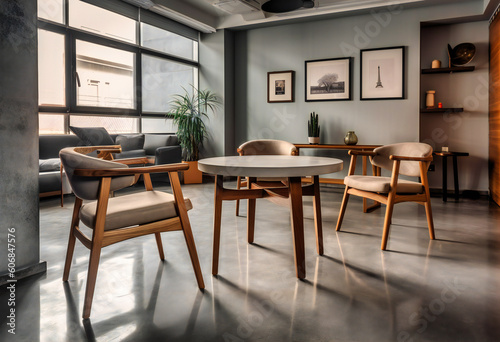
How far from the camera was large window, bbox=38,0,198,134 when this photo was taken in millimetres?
5012

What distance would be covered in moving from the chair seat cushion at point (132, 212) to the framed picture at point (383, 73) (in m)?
4.71

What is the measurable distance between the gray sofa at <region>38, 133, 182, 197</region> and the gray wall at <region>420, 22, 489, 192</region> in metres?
4.12

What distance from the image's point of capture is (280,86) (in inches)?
260

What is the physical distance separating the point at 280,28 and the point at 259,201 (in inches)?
140

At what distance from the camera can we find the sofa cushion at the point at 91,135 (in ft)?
16.9

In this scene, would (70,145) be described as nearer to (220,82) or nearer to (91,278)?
(220,82)

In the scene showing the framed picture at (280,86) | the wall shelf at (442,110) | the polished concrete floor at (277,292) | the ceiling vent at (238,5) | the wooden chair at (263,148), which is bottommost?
the polished concrete floor at (277,292)

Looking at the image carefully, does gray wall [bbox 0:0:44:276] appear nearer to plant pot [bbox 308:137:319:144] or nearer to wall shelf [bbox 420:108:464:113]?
plant pot [bbox 308:137:319:144]

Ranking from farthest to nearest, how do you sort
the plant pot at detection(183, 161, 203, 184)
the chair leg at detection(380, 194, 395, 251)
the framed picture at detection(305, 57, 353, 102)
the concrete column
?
the concrete column < the plant pot at detection(183, 161, 203, 184) < the framed picture at detection(305, 57, 353, 102) < the chair leg at detection(380, 194, 395, 251)

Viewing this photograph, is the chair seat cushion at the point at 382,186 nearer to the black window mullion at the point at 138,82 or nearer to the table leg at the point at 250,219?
the table leg at the point at 250,219

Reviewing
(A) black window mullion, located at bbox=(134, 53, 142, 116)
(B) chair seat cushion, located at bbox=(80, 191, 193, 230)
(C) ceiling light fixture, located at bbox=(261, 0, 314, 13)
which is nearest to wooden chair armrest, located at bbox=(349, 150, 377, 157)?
(C) ceiling light fixture, located at bbox=(261, 0, 314, 13)

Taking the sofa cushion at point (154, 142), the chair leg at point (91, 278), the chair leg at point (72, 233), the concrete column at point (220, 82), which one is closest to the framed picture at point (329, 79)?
the concrete column at point (220, 82)

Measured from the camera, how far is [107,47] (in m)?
5.70

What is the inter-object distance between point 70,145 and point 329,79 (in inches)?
167
